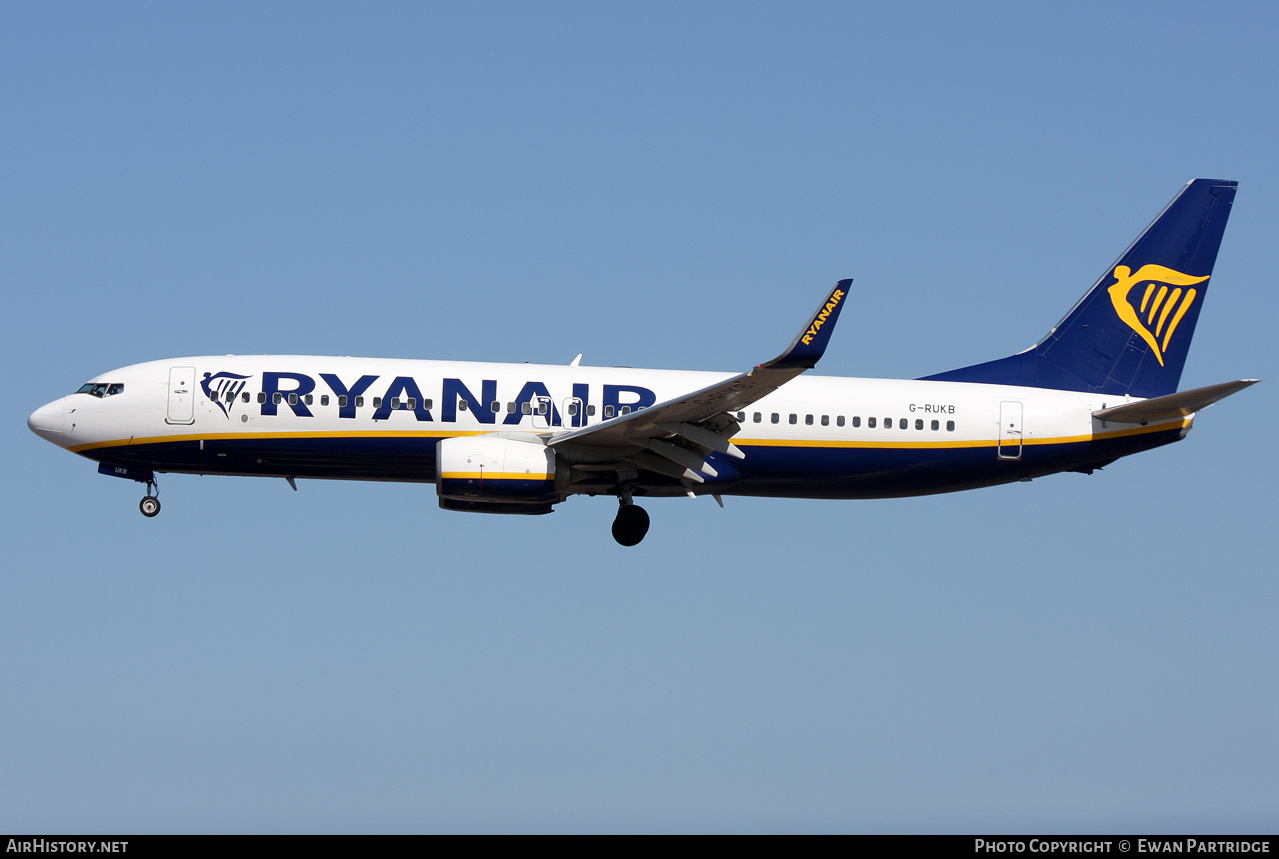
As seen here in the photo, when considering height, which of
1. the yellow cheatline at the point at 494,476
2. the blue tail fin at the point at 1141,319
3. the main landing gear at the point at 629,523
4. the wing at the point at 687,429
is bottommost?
the main landing gear at the point at 629,523

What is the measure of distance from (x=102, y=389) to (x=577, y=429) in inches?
439

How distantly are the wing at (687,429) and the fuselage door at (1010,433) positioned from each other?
6.50 meters

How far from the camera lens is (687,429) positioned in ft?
105

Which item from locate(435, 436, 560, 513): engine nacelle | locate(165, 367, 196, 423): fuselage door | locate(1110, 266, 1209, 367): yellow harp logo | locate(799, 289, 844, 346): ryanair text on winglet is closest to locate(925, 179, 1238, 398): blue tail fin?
locate(1110, 266, 1209, 367): yellow harp logo

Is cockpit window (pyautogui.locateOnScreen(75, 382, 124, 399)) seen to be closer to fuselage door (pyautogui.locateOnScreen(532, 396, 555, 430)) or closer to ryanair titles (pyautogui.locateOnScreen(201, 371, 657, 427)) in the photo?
ryanair titles (pyautogui.locateOnScreen(201, 371, 657, 427))

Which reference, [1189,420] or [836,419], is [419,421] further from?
[1189,420]

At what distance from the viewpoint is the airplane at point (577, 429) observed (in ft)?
106

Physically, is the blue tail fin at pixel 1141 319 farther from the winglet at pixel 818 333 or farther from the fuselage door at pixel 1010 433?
the winglet at pixel 818 333

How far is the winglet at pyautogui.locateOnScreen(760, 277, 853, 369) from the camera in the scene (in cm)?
2817

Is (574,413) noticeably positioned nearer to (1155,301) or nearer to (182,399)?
(182,399)

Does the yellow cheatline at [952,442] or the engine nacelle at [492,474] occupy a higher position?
the yellow cheatline at [952,442]

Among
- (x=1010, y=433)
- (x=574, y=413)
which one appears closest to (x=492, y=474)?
(x=574, y=413)

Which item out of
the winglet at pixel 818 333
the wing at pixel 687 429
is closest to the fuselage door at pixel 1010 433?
the wing at pixel 687 429
